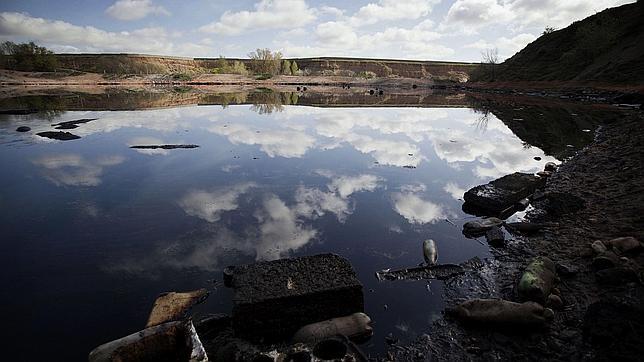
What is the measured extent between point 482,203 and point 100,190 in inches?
364

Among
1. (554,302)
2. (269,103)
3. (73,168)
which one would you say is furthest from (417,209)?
(269,103)

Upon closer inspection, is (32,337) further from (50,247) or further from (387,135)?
(387,135)

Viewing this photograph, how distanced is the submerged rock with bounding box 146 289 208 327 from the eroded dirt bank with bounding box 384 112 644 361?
2.41 metres

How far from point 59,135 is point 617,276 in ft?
64.2

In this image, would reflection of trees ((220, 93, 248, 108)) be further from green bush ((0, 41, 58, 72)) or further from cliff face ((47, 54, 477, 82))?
cliff face ((47, 54, 477, 82))

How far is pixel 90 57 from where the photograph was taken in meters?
111

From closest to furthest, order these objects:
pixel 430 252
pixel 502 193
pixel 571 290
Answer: pixel 571 290
pixel 430 252
pixel 502 193

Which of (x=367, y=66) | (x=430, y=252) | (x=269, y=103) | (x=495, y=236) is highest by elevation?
(x=367, y=66)

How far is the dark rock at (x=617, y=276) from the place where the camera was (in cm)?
400

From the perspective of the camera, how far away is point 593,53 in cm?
4512

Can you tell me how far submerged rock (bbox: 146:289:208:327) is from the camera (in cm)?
370

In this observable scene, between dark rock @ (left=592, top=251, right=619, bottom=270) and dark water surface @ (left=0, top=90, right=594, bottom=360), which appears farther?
dark rock @ (left=592, top=251, right=619, bottom=270)

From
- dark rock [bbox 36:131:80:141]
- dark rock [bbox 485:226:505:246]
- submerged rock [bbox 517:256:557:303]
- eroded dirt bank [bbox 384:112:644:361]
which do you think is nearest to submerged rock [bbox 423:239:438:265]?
eroded dirt bank [bbox 384:112:644:361]

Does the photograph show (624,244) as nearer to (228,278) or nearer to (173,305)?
(228,278)
